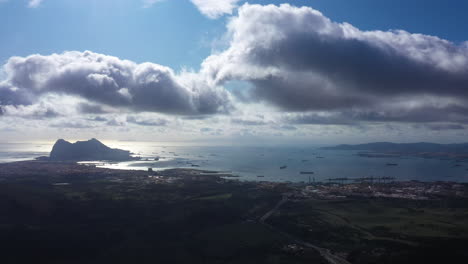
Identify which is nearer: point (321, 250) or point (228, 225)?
point (321, 250)

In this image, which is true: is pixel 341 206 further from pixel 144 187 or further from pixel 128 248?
pixel 144 187

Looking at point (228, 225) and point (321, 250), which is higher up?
point (228, 225)

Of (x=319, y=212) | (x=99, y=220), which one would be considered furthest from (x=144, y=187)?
(x=319, y=212)

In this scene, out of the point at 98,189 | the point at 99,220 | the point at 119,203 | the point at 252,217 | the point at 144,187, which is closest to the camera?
the point at 99,220

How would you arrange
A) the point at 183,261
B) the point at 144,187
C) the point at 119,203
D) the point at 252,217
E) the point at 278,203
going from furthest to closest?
the point at 144,187
the point at 278,203
the point at 119,203
the point at 252,217
the point at 183,261

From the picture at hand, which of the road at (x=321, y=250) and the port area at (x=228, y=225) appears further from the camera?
the port area at (x=228, y=225)

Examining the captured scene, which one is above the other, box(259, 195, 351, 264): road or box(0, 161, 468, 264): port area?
box(0, 161, 468, 264): port area

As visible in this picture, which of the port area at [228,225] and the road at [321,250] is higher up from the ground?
the port area at [228,225]

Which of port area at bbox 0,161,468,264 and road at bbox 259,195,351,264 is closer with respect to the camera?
road at bbox 259,195,351,264
